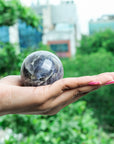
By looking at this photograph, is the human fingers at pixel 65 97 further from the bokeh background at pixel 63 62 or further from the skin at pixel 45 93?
the bokeh background at pixel 63 62

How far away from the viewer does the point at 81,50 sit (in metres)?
18.9

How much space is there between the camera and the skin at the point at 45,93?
3.64 ft

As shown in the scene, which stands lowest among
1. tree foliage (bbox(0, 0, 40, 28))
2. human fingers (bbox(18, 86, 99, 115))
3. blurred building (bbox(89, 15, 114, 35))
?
blurred building (bbox(89, 15, 114, 35))

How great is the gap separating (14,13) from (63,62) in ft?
20.6

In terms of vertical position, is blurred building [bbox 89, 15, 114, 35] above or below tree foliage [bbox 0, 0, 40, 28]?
below

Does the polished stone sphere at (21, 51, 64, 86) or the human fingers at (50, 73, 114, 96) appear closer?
the human fingers at (50, 73, 114, 96)

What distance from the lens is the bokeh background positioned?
2.63m

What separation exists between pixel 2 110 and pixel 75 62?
40.2ft

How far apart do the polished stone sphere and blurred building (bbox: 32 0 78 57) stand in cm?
2135

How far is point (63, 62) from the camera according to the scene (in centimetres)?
952

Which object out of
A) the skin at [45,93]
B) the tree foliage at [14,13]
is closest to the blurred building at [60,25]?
the tree foliage at [14,13]

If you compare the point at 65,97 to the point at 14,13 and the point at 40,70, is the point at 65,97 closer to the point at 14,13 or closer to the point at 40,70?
the point at 40,70

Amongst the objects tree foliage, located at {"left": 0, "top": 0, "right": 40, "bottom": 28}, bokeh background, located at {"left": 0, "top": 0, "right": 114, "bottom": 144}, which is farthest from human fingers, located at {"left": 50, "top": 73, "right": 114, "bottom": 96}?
tree foliage, located at {"left": 0, "top": 0, "right": 40, "bottom": 28}

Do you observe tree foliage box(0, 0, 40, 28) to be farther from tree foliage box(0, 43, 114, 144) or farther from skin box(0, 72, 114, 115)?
skin box(0, 72, 114, 115)
